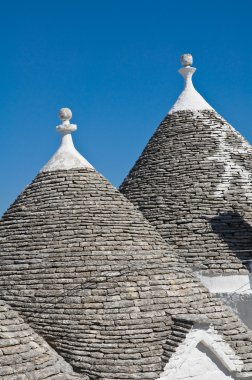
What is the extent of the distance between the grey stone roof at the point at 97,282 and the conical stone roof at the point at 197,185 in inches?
87.8

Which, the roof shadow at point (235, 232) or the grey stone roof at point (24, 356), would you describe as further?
the roof shadow at point (235, 232)

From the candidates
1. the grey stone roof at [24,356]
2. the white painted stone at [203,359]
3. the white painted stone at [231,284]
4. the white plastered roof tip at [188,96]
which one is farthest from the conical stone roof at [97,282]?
the white plastered roof tip at [188,96]

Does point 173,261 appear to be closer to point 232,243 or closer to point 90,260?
point 90,260

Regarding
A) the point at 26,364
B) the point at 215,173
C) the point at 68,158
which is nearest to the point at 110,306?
the point at 26,364

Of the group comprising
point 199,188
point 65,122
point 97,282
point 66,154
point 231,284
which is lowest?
point 97,282

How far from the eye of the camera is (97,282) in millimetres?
10016

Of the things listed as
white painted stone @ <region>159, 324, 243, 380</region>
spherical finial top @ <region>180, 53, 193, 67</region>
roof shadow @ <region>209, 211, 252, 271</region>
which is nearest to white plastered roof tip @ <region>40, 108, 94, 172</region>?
roof shadow @ <region>209, 211, 252, 271</region>

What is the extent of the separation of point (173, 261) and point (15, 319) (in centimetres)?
311

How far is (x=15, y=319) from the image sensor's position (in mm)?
8953

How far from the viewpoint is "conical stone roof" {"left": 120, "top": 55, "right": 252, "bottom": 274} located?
43.7 feet

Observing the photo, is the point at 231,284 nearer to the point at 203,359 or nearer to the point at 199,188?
the point at 199,188

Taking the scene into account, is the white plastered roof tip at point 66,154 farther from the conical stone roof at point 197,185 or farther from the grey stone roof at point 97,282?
the conical stone roof at point 197,185

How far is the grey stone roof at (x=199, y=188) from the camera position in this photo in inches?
524

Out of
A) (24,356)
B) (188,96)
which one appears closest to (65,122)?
(188,96)
